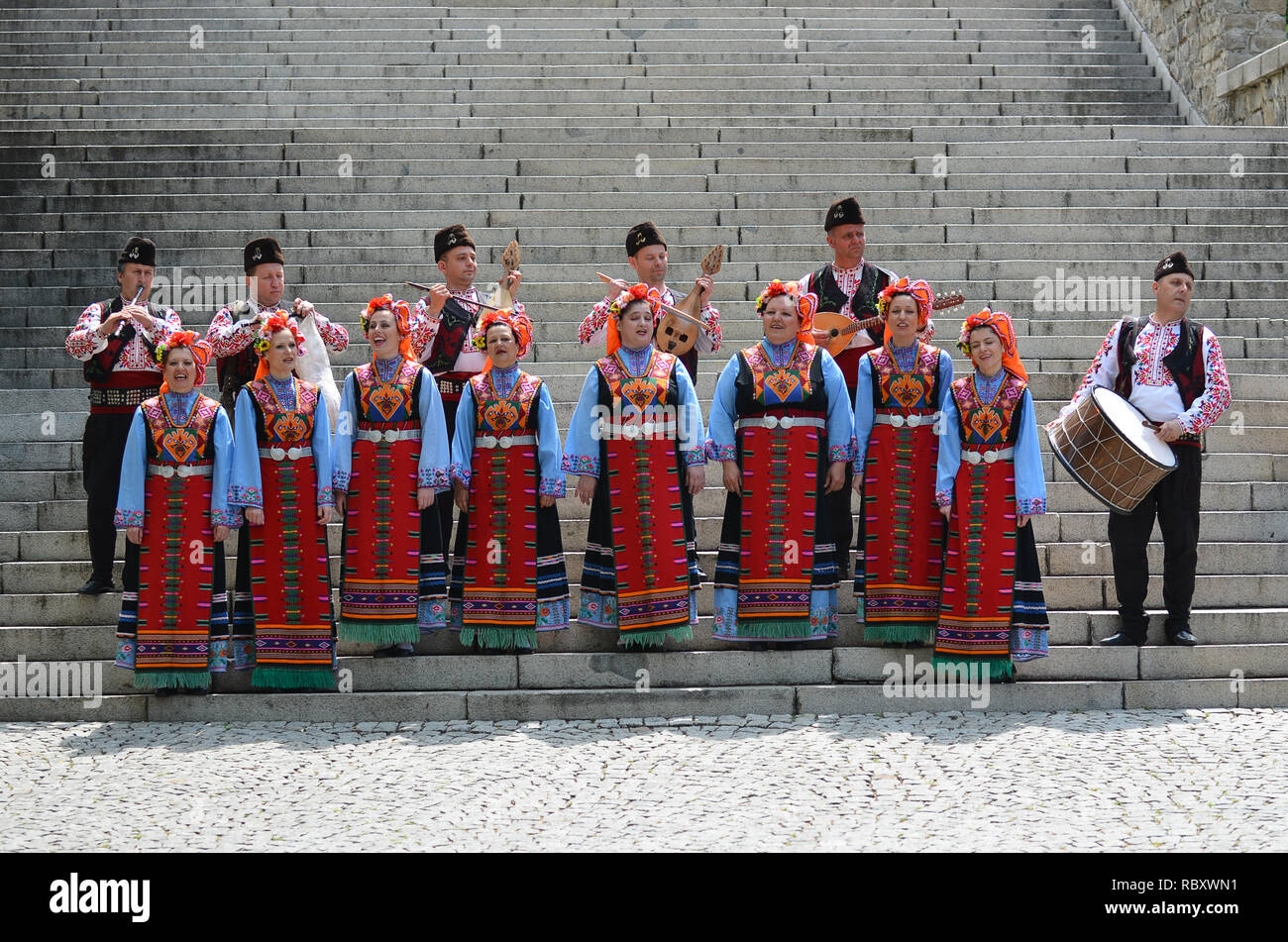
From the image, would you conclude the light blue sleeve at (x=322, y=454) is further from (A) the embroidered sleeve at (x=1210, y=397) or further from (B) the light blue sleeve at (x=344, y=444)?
(A) the embroidered sleeve at (x=1210, y=397)

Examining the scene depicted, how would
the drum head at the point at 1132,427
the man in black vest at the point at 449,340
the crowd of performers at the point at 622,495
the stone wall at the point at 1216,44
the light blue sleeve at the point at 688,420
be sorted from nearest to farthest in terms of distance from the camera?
the drum head at the point at 1132,427
the crowd of performers at the point at 622,495
the light blue sleeve at the point at 688,420
the man in black vest at the point at 449,340
the stone wall at the point at 1216,44

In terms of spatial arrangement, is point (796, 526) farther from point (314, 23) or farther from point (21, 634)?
point (314, 23)

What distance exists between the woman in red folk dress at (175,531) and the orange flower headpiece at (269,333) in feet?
1.01

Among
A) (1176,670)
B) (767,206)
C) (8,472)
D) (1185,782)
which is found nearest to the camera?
(1185,782)

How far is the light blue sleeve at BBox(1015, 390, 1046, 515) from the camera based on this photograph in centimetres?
660

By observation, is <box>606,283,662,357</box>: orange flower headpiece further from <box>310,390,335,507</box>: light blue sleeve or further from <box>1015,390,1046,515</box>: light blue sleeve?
<box>1015,390,1046,515</box>: light blue sleeve

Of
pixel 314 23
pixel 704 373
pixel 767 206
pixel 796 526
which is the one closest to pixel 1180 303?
pixel 796 526

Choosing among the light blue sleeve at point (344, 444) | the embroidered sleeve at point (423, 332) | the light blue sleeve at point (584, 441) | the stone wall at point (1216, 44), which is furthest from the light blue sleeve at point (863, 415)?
the stone wall at point (1216, 44)

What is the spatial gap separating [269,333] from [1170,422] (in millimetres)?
4512

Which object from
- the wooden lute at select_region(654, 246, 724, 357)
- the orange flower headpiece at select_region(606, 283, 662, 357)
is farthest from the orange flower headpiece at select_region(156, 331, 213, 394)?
the wooden lute at select_region(654, 246, 724, 357)

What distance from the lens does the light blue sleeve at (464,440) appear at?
6750mm

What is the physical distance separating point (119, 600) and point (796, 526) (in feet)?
12.0

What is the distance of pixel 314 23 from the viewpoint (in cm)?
1445

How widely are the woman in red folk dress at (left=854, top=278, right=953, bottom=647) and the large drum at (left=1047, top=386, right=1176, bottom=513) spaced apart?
26.9 inches
